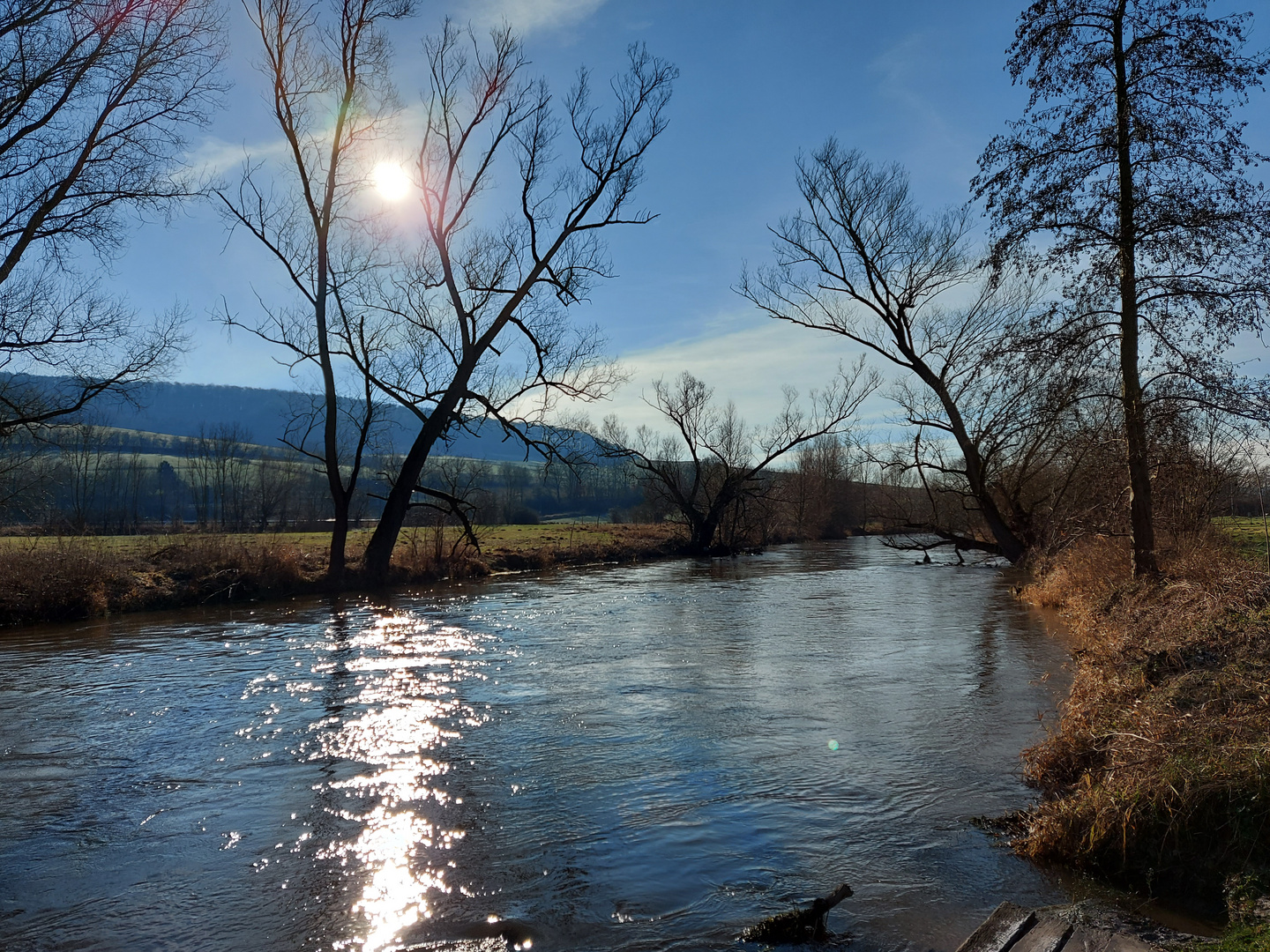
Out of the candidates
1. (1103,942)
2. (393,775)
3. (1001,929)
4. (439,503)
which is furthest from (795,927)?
(439,503)

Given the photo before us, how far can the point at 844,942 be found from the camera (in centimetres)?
439

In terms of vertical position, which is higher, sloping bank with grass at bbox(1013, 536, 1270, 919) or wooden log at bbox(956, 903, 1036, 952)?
sloping bank with grass at bbox(1013, 536, 1270, 919)

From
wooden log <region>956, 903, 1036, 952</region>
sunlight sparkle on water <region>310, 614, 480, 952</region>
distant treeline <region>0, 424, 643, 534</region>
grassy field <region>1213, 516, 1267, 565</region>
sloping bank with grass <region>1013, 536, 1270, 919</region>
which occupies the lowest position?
sunlight sparkle on water <region>310, 614, 480, 952</region>

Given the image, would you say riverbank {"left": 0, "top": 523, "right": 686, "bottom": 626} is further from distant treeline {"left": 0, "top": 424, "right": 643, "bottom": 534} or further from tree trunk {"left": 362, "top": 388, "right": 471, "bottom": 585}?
distant treeline {"left": 0, "top": 424, "right": 643, "bottom": 534}

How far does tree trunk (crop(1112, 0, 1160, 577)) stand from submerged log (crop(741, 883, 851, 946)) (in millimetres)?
10336

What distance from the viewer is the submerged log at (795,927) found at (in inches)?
173

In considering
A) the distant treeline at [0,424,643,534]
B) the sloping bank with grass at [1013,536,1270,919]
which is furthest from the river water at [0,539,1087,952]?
the distant treeline at [0,424,643,534]

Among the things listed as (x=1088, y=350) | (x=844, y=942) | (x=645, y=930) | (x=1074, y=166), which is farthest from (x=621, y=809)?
(x=1074, y=166)

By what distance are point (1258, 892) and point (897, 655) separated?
29.2 ft

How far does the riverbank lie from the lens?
1742 centimetres

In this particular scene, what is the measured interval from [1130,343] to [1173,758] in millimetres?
9027

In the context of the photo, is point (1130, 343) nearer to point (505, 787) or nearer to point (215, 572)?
point (505, 787)

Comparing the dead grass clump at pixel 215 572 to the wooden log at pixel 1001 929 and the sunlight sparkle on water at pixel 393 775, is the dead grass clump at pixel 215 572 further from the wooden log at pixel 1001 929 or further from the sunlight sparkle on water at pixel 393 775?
the wooden log at pixel 1001 929

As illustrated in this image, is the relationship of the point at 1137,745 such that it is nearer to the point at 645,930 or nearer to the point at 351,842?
the point at 645,930
